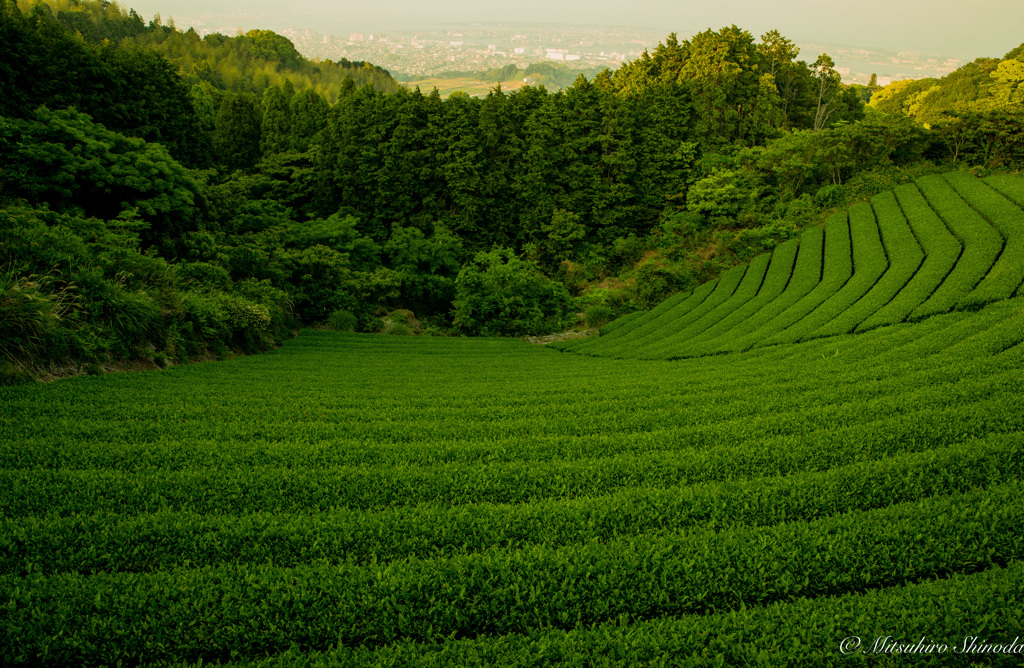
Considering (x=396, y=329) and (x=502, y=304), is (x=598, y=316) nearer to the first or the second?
(x=502, y=304)

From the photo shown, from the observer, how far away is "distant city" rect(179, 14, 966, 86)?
100 metres

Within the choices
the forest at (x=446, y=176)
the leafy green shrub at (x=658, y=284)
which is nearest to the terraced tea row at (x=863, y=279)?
the leafy green shrub at (x=658, y=284)

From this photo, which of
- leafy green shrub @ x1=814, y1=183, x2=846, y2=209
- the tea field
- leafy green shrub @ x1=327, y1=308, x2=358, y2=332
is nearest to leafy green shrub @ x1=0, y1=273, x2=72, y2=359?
the tea field

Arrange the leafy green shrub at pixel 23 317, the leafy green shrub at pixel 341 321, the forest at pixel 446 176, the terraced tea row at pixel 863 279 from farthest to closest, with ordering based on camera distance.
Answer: the leafy green shrub at pixel 341 321 → the forest at pixel 446 176 → the terraced tea row at pixel 863 279 → the leafy green shrub at pixel 23 317

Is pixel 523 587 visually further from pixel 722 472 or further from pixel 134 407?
pixel 134 407

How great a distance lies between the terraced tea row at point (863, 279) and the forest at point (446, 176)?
357 centimetres

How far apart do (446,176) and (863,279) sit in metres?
25.0

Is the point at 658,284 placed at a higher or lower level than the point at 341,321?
higher

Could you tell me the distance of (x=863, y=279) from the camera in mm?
A: 16109

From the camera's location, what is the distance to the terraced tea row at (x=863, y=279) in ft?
41.0

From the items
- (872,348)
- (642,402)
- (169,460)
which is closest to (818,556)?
(642,402)

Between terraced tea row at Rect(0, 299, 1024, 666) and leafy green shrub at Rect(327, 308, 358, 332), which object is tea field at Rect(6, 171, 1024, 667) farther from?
leafy green shrub at Rect(327, 308, 358, 332)

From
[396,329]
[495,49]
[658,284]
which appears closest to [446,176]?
[396,329]

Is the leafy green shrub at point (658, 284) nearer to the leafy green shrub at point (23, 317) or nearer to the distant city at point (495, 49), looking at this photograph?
the leafy green shrub at point (23, 317)
